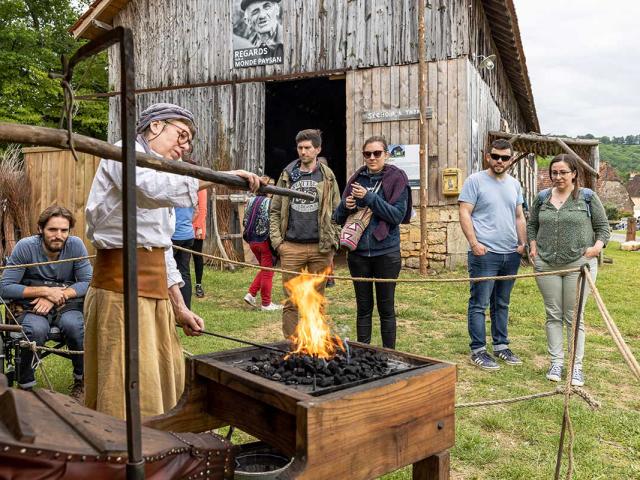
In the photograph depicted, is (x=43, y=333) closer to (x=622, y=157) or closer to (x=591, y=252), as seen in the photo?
(x=591, y=252)

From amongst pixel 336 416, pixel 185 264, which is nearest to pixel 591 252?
pixel 336 416

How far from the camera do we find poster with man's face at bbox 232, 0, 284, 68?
1126cm

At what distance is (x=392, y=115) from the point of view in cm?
1031

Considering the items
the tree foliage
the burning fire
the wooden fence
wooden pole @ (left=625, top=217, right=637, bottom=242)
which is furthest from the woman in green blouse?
wooden pole @ (left=625, top=217, right=637, bottom=242)

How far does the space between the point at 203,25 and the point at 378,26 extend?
4.03 m

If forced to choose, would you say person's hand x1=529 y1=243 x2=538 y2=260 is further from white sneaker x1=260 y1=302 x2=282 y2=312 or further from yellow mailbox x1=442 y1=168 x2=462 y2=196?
yellow mailbox x1=442 y1=168 x2=462 y2=196

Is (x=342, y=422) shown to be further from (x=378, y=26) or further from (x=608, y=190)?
(x=608, y=190)

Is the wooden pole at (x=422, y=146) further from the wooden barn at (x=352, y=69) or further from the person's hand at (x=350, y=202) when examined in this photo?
the person's hand at (x=350, y=202)

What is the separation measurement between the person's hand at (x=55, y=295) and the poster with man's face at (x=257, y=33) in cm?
835

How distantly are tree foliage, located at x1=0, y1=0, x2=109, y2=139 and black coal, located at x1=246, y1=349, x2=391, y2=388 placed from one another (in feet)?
61.0

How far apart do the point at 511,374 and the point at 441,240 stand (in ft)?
17.7

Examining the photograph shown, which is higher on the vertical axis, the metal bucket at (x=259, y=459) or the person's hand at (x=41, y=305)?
the person's hand at (x=41, y=305)

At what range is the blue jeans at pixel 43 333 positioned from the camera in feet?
12.4

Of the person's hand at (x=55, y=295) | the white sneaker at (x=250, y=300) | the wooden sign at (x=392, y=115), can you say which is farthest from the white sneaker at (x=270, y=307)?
the wooden sign at (x=392, y=115)
